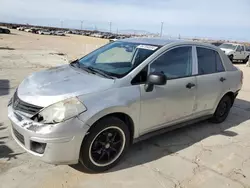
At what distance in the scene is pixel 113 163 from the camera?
338 cm

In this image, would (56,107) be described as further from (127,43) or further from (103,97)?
(127,43)

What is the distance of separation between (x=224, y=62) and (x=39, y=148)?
3933 millimetres

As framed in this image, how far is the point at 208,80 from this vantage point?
4539mm

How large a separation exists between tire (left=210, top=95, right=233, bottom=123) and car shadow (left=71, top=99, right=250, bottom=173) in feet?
0.35

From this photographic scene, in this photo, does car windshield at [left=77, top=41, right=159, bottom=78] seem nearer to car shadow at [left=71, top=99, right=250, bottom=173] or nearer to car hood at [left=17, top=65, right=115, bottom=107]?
car hood at [left=17, top=65, right=115, bottom=107]

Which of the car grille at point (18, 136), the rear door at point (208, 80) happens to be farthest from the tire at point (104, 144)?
the rear door at point (208, 80)

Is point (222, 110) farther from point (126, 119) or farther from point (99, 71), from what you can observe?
point (99, 71)

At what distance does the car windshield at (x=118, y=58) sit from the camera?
3.61 m

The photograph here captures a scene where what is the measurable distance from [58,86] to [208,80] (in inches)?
106

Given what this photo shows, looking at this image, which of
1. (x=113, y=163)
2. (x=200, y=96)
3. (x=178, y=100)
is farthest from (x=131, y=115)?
(x=200, y=96)

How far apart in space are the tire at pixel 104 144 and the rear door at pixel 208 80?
1712 mm

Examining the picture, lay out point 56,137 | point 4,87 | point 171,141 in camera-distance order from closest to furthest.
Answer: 1. point 56,137
2. point 171,141
3. point 4,87

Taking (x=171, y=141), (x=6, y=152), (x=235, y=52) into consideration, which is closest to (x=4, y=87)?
(x=6, y=152)

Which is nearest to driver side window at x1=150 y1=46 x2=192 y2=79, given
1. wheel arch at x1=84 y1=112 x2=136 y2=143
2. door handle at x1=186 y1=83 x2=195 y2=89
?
door handle at x1=186 y1=83 x2=195 y2=89
